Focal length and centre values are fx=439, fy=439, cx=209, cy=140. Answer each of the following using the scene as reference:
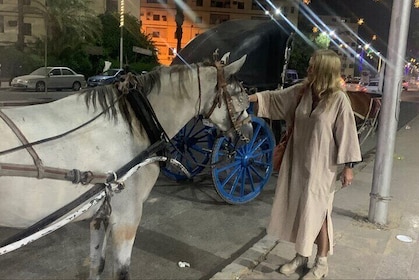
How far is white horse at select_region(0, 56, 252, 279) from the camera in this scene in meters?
2.58

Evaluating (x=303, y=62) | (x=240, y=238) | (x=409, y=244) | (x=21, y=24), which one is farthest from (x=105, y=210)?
(x=303, y=62)

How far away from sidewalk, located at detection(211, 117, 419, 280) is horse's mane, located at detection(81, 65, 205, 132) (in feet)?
5.85

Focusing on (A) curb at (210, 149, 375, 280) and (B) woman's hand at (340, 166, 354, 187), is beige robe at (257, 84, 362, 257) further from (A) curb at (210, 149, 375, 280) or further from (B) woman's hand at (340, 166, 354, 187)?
(A) curb at (210, 149, 375, 280)

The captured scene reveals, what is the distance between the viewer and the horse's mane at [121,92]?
301 cm

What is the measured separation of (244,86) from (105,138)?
401 cm

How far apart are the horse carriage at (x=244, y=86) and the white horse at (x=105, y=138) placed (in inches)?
100

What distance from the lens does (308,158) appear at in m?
3.79

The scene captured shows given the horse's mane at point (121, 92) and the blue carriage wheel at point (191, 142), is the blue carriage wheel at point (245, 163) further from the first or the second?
the horse's mane at point (121, 92)

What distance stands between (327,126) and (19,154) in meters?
2.39

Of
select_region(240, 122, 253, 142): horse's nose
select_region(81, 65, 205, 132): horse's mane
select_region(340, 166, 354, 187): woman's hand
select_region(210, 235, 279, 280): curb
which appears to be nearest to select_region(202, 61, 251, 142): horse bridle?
select_region(240, 122, 253, 142): horse's nose

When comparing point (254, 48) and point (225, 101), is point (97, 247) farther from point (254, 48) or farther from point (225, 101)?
point (254, 48)

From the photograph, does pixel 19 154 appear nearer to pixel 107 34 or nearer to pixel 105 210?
pixel 105 210

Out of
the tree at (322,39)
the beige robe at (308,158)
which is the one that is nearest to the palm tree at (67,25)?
the beige robe at (308,158)

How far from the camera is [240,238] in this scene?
202 inches
